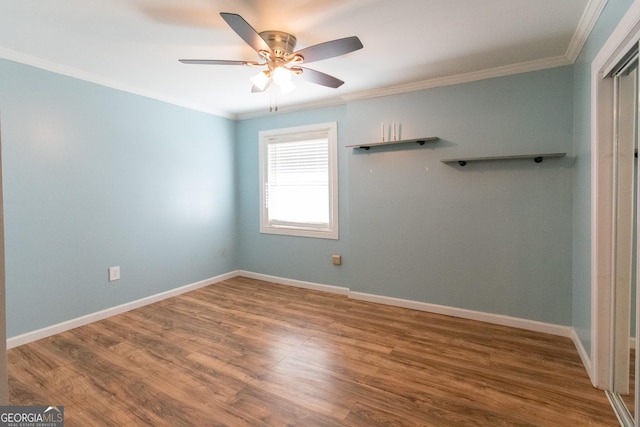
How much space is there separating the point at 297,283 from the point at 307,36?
3001mm

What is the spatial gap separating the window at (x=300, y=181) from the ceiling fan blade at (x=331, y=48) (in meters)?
1.82

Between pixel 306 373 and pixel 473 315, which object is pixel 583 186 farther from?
pixel 306 373

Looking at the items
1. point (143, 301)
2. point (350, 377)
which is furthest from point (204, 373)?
point (143, 301)

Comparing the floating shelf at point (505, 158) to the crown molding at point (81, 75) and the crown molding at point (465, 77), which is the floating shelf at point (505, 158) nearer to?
the crown molding at point (465, 77)

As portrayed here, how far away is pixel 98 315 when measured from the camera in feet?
10.4

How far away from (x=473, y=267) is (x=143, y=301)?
11.7 ft

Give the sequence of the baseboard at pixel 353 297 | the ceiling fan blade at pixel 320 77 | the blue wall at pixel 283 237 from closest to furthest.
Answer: the ceiling fan blade at pixel 320 77 → the baseboard at pixel 353 297 → the blue wall at pixel 283 237

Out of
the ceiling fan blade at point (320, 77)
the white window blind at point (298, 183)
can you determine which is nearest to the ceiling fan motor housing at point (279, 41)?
the ceiling fan blade at point (320, 77)

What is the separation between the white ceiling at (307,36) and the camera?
2.00m

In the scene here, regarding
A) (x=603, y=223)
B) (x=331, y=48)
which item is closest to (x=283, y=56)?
(x=331, y=48)

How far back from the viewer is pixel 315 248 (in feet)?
13.6

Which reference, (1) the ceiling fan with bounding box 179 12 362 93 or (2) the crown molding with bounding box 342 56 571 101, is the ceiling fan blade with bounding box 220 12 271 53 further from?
(2) the crown molding with bounding box 342 56 571 101
